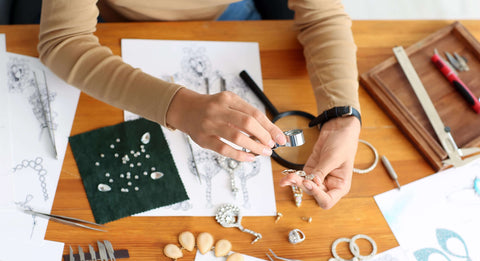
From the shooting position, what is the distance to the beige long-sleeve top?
77 centimetres

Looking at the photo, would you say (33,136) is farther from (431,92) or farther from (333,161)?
(431,92)

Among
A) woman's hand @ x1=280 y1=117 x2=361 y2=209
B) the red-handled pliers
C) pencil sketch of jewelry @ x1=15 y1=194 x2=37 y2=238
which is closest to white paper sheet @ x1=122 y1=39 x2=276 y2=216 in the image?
woman's hand @ x1=280 y1=117 x2=361 y2=209

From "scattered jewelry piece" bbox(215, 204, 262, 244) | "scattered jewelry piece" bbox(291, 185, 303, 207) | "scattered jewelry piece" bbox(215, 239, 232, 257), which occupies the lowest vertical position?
"scattered jewelry piece" bbox(215, 239, 232, 257)

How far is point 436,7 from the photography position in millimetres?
2096

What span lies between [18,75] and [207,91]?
43cm

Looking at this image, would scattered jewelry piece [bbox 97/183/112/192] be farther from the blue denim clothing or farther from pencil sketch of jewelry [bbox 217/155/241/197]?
the blue denim clothing

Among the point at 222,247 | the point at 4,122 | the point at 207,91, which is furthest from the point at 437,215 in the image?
the point at 4,122

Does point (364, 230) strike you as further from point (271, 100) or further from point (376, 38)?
point (376, 38)

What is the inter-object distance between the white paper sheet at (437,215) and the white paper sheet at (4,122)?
2.56ft

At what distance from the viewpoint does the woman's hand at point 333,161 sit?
0.76m

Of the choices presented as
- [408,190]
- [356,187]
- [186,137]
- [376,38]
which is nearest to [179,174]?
[186,137]

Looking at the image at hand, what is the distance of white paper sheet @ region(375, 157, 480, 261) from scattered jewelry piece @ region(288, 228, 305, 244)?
19cm

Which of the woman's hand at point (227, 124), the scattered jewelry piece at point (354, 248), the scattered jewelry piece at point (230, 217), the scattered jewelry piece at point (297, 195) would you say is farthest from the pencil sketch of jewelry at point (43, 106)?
the scattered jewelry piece at point (354, 248)

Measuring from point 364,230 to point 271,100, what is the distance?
0.35m
